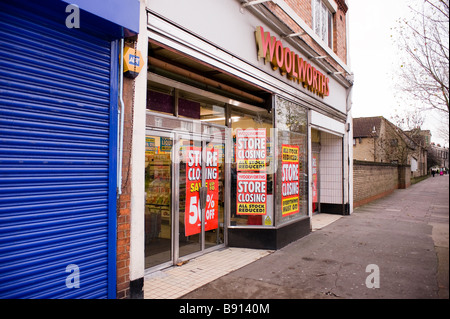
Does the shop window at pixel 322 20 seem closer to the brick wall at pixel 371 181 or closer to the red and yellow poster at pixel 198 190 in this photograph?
the brick wall at pixel 371 181

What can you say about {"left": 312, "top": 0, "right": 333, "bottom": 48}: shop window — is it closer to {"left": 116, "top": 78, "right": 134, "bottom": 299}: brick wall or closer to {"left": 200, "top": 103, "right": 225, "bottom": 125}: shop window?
{"left": 200, "top": 103, "right": 225, "bottom": 125}: shop window

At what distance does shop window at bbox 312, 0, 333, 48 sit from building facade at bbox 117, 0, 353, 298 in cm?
39

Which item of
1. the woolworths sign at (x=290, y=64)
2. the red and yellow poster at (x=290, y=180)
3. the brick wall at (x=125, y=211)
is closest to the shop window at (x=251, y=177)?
the red and yellow poster at (x=290, y=180)

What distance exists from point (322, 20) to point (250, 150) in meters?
5.94

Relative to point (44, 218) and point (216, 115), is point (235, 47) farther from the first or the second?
point (44, 218)

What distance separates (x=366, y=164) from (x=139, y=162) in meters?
13.5

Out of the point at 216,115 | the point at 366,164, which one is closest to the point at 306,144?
the point at 216,115

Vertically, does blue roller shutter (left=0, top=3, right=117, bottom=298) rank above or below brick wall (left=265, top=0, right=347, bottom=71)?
below

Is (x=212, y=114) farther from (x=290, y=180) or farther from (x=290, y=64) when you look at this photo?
(x=290, y=180)

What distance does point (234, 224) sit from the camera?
22.0 ft

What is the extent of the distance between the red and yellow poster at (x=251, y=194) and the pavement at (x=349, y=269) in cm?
97

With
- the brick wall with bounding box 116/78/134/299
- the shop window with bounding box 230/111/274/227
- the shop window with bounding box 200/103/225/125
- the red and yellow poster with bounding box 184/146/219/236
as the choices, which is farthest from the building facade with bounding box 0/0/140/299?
the shop window with bounding box 230/111/274/227

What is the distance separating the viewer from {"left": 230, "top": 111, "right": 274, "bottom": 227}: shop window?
6.75 meters

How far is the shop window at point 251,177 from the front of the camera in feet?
22.2
